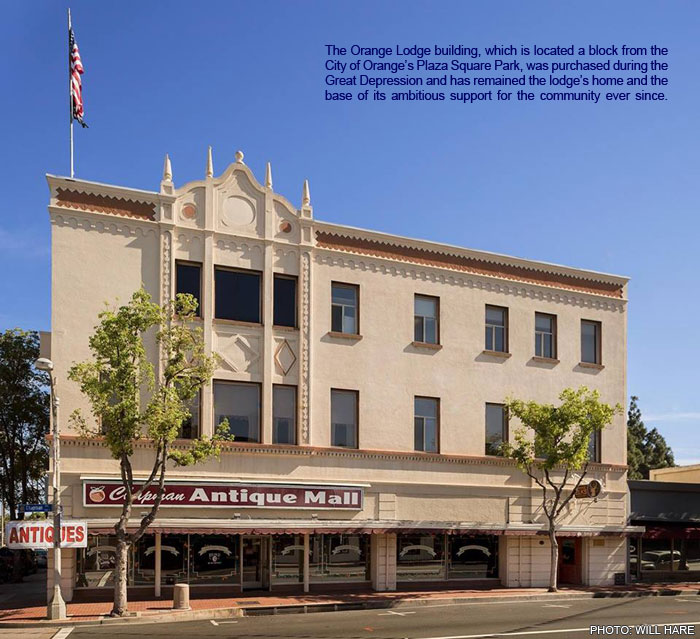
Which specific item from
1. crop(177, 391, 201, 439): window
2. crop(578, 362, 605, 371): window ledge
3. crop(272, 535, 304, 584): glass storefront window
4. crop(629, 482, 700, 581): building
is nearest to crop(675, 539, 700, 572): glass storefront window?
crop(629, 482, 700, 581): building

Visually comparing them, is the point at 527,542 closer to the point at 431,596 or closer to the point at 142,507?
the point at 431,596

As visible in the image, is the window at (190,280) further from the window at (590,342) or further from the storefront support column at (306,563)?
the window at (590,342)

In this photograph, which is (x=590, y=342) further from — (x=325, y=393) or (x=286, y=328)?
(x=286, y=328)

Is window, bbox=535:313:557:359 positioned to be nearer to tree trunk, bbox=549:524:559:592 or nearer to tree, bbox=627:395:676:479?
tree trunk, bbox=549:524:559:592

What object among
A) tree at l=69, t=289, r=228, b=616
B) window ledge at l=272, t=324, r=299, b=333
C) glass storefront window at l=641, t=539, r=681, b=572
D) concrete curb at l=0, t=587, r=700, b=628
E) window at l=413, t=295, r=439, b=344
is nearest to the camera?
concrete curb at l=0, t=587, r=700, b=628

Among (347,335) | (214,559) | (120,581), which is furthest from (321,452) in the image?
(120,581)

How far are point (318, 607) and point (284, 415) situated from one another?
21.4 feet

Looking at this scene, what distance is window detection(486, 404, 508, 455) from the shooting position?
104 feet

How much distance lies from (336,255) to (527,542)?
509 inches

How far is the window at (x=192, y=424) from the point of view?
2681 centimetres

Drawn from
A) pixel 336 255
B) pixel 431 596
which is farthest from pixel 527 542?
pixel 336 255

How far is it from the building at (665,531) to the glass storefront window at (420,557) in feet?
30.3

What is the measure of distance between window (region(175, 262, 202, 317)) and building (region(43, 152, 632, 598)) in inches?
2.6

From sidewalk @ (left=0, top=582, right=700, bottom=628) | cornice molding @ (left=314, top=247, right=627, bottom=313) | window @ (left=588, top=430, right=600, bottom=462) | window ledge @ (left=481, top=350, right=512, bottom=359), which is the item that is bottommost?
sidewalk @ (left=0, top=582, right=700, bottom=628)
